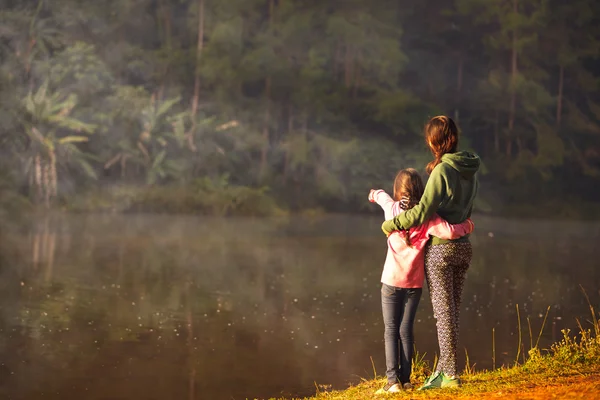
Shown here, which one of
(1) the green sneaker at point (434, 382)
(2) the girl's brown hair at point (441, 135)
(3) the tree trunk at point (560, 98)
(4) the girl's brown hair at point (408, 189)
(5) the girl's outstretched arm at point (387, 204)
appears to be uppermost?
(3) the tree trunk at point (560, 98)

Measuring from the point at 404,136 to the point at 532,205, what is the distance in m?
4.10

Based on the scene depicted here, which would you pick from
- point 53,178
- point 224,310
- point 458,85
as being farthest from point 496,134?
point 224,310

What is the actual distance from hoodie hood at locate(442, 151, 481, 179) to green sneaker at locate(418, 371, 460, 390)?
2.82 feet

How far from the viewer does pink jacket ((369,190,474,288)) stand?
362 cm

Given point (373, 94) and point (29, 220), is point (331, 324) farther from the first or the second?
point (373, 94)

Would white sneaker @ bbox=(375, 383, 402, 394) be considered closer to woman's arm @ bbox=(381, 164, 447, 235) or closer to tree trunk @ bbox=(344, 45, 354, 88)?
woman's arm @ bbox=(381, 164, 447, 235)

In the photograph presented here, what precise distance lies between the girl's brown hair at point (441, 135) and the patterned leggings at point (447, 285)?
0.40 meters

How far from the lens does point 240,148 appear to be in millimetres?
23734

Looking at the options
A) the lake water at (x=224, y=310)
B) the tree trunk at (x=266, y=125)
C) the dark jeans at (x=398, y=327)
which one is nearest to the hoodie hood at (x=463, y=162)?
the dark jeans at (x=398, y=327)

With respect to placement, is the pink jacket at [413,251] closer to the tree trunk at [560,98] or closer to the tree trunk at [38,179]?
the tree trunk at [38,179]

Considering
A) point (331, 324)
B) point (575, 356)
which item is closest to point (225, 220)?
point (331, 324)

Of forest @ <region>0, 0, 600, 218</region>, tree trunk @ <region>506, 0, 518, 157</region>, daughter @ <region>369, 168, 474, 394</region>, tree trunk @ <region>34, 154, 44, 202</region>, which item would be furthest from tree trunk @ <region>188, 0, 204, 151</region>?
daughter @ <region>369, 168, 474, 394</region>

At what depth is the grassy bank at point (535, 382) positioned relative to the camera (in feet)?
10.8

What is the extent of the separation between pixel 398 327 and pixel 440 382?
0.29 m
